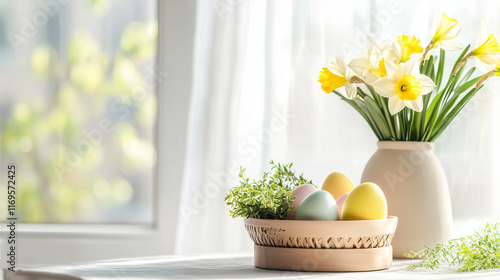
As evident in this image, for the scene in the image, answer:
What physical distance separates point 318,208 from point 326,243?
0.18 feet

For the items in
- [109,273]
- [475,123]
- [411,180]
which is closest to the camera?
[109,273]

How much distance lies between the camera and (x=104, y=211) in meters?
1.82

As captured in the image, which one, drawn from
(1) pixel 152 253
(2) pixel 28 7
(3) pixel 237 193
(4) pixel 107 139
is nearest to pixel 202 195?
(1) pixel 152 253

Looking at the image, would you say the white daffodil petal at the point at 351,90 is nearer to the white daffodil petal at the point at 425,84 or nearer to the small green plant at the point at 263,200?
the white daffodil petal at the point at 425,84

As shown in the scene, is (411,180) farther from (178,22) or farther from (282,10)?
(178,22)

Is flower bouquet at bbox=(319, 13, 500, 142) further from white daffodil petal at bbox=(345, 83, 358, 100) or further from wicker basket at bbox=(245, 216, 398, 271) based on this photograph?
wicker basket at bbox=(245, 216, 398, 271)

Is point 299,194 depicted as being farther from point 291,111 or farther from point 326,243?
point 291,111

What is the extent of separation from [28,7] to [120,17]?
28 cm

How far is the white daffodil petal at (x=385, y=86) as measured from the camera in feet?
3.48

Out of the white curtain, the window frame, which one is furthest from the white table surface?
the window frame

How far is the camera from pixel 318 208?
952 millimetres

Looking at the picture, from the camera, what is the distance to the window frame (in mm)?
1729

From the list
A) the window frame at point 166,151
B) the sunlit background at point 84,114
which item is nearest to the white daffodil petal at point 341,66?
the window frame at point 166,151

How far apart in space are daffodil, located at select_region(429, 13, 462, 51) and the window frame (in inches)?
30.8
